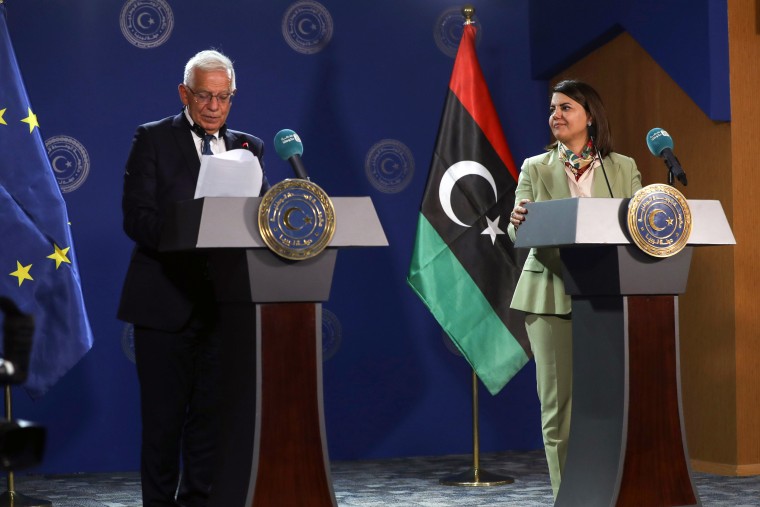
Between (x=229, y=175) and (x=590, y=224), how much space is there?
0.99m

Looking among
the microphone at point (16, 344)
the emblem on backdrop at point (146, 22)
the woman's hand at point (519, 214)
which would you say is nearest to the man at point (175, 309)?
the woman's hand at point (519, 214)

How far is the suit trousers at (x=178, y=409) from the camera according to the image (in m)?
3.10

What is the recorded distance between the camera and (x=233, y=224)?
2719mm

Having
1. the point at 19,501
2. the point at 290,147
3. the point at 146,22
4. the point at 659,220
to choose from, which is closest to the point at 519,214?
the point at 659,220

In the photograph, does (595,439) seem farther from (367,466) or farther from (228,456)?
(367,466)

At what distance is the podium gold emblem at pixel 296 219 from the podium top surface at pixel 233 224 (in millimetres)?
29

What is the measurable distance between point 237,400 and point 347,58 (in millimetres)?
3064

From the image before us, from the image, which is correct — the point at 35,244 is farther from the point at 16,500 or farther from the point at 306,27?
the point at 306,27

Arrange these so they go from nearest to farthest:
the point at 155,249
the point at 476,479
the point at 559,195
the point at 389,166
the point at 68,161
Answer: the point at 155,249, the point at 559,195, the point at 476,479, the point at 68,161, the point at 389,166

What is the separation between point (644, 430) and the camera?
2.97 meters

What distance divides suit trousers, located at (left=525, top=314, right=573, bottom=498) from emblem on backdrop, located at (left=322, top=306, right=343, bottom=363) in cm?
229

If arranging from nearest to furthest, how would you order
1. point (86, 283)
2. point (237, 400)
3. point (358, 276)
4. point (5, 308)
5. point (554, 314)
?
1. point (5, 308)
2. point (237, 400)
3. point (554, 314)
4. point (86, 283)
5. point (358, 276)

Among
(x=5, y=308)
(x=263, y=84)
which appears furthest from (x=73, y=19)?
(x=5, y=308)

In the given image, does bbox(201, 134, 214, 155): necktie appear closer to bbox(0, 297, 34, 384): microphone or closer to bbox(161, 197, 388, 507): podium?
bbox(161, 197, 388, 507): podium
